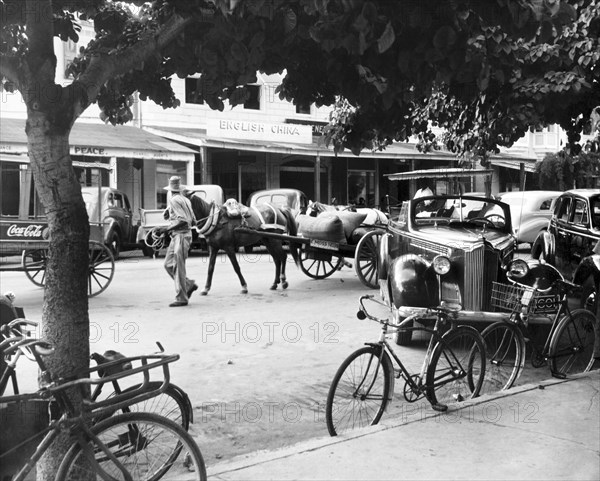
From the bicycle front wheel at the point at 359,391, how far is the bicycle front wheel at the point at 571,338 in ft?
6.95

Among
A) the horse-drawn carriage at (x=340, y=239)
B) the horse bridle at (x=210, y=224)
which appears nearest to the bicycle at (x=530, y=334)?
the horse-drawn carriage at (x=340, y=239)

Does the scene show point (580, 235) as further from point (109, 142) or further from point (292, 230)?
point (109, 142)

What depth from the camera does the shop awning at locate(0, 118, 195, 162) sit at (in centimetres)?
1977

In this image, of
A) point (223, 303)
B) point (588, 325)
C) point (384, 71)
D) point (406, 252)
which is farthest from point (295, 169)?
point (384, 71)

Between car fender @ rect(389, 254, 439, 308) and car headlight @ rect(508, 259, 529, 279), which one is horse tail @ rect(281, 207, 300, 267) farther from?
car headlight @ rect(508, 259, 529, 279)

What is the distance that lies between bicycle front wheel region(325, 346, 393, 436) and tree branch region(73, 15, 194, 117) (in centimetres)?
252

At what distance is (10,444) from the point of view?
12.1 ft

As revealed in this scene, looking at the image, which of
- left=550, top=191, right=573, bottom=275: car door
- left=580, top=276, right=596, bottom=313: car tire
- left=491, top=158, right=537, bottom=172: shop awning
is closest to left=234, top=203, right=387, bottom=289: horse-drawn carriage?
left=550, top=191, right=573, bottom=275: car door

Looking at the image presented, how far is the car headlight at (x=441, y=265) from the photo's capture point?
7.94 meters

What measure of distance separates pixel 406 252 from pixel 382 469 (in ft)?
17.7

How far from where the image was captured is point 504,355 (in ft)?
21.8

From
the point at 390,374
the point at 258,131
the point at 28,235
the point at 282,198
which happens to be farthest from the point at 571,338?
the point at 258,131

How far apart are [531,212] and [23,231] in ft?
49.0

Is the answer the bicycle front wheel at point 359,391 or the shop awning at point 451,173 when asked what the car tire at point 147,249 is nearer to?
the shop awning at point 451,173
